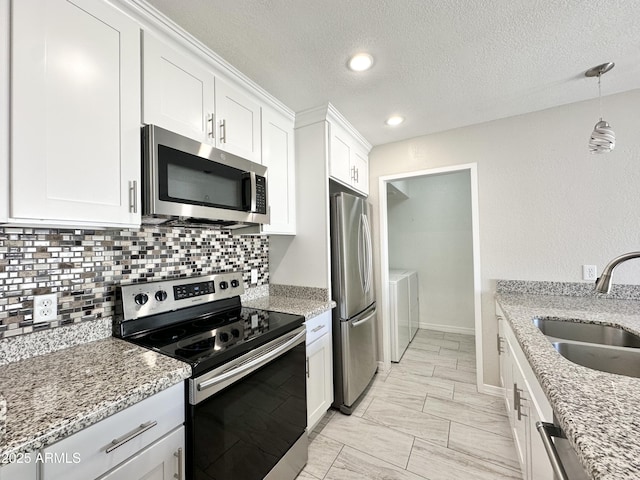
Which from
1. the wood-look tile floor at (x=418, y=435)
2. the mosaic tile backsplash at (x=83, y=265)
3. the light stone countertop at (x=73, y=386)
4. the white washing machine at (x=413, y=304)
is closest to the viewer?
the light stone countertop at (x=73, y=386)

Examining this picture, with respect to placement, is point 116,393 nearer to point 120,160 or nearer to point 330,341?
point 120,160

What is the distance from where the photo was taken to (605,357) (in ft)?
3.90

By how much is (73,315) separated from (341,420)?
1835 mm

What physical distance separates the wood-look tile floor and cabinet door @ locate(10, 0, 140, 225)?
1.79 meters

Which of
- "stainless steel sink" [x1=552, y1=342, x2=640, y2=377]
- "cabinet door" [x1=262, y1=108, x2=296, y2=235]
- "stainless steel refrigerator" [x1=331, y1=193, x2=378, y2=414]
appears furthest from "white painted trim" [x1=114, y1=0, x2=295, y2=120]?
"stainless steel sink" [x1=552, y1=342, x2=640, y2=377]

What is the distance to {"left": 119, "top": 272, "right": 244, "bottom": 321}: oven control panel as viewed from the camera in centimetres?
134

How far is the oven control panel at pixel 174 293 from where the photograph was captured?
1.34 meters

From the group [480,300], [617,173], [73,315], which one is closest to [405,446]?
[480,300]

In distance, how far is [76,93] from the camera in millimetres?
1015

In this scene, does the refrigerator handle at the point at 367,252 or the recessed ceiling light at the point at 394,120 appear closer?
the recessed ceiling light at the point at 394,120

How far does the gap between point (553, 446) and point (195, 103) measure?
6.41ft

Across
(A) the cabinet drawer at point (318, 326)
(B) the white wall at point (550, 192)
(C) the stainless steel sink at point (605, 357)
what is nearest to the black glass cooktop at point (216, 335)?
(A) the cabinet drawer at point (318, 326)

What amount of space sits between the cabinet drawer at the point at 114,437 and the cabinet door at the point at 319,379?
96 centimetres

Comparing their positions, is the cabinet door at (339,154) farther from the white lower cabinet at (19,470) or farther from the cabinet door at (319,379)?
the white lower cabinet at (19,470)
